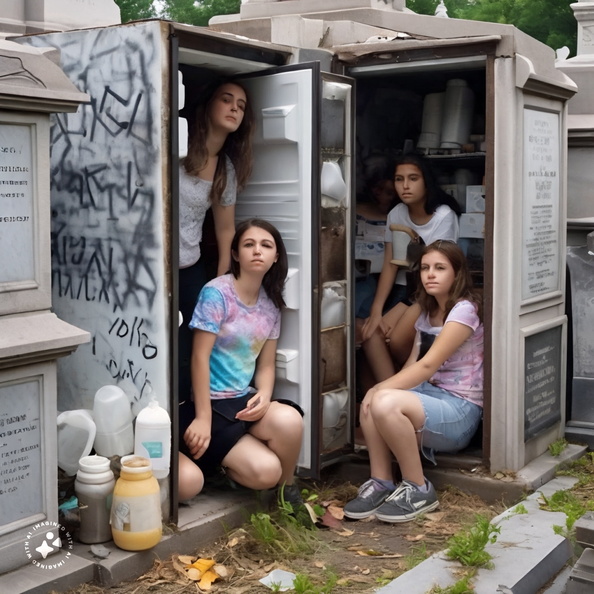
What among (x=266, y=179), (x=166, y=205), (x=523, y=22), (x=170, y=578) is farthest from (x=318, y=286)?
(x=523, y=22)

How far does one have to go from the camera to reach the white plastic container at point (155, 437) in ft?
14.8

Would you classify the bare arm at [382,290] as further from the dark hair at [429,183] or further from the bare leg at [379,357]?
the dark hair at [429,183]

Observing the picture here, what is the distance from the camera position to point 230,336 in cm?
502

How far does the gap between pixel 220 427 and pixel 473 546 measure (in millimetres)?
1373

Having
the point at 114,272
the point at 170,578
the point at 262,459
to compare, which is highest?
the point at 114,272

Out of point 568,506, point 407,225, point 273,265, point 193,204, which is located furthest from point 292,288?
point 568,506

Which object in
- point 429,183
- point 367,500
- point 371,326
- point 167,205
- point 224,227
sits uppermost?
point 429,183

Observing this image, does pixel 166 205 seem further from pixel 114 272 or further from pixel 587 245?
pixel 587 245

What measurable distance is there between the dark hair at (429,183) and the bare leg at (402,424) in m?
1.46

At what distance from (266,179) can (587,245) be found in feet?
8.07

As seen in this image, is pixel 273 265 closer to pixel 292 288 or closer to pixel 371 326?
pixel 292 288

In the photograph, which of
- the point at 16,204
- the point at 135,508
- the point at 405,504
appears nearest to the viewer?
the point at 16,204

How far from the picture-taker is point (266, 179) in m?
5.43

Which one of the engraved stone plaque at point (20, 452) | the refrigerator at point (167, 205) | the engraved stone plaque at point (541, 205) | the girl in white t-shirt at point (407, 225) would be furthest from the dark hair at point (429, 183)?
the engraved stone plaque at point (20, 452)
